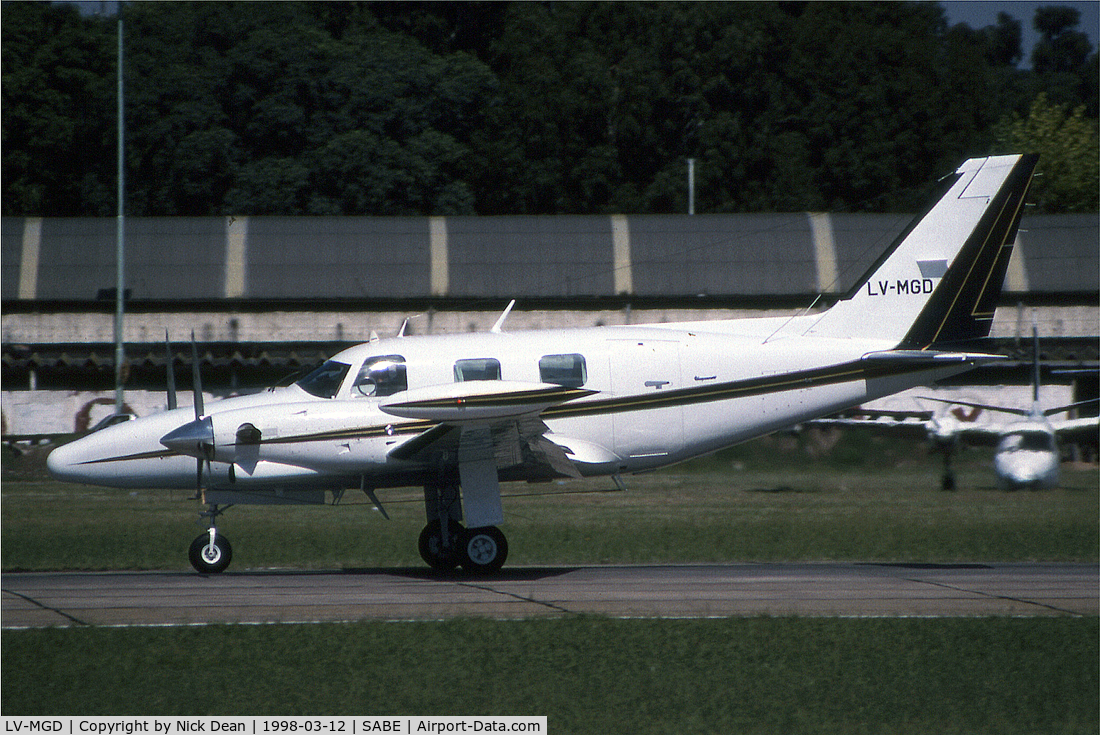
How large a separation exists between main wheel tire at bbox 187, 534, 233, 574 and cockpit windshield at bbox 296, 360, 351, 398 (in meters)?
2.17

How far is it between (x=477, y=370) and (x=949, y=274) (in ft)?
21.4

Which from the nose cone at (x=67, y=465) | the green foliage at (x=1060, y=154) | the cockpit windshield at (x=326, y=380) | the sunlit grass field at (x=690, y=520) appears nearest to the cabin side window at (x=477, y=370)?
the cockpit windshield at (x=326, y=380)

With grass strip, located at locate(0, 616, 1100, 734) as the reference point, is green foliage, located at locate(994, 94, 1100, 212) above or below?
above

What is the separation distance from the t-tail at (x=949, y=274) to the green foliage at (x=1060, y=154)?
128 feet

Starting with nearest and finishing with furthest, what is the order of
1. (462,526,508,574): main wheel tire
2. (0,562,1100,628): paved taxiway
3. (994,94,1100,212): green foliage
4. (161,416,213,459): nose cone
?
(0,562,1100,628): paved taxiway, (161,416,213,459): nose cone, (462,526,508,574): main wheel tire, (994,94,1100,212): green foliage

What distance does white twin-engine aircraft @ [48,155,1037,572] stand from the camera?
1404 centimetres

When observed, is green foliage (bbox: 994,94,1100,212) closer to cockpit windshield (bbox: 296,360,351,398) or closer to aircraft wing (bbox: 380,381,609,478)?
aircraft wing (bbox: 380,381,609,478)

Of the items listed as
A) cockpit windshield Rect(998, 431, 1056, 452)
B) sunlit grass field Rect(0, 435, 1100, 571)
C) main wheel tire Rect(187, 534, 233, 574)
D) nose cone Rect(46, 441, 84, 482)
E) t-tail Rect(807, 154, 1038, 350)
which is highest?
t-tail Rect(807, 154, 1038, 350)

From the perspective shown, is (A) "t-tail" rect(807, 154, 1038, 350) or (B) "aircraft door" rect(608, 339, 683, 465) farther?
(A) "t-tail" rect(807, 154, 1038, 350)

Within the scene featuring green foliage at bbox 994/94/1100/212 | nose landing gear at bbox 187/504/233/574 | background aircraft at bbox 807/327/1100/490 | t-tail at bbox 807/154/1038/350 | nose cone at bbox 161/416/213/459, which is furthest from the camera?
green foliage at bbox 994/94/1100/212

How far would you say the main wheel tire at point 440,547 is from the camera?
14766mm

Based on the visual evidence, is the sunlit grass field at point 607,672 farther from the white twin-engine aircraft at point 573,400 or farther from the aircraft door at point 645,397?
the aircraft door at point 645,397

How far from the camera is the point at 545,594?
1302 centimetres

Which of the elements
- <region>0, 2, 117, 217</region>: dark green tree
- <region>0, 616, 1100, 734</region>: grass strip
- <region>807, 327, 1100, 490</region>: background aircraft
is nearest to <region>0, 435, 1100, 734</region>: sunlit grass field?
<region>0, 616, 1100, 734</region>: grass strip
